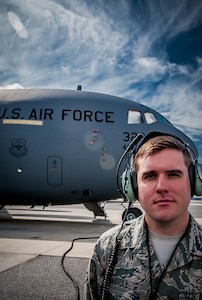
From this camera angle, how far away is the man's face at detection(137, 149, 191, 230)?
69.1 inches

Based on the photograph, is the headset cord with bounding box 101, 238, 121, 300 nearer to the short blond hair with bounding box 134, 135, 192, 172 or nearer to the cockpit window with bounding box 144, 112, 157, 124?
the short blond hair with bounding box 134, 135, 192, 172

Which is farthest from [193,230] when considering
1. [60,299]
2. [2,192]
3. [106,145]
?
[2,192]

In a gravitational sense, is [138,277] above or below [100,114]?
below

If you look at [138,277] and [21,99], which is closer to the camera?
[138,277]

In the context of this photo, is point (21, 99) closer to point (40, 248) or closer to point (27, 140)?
point (27, 140)

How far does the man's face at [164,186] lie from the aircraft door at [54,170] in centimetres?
868

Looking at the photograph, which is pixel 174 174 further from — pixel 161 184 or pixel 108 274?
pixel 108 274

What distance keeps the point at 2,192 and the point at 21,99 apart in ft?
12.1

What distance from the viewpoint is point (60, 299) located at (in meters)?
3.32

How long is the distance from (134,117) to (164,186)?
31.5 ft

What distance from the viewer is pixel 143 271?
5.89 ft

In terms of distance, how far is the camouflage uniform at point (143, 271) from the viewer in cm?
171

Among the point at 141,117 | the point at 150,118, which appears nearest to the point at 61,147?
the point at 141,117

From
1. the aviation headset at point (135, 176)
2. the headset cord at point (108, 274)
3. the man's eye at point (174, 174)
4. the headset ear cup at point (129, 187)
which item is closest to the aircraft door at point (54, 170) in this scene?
the aviation headset at point (135, 176)
